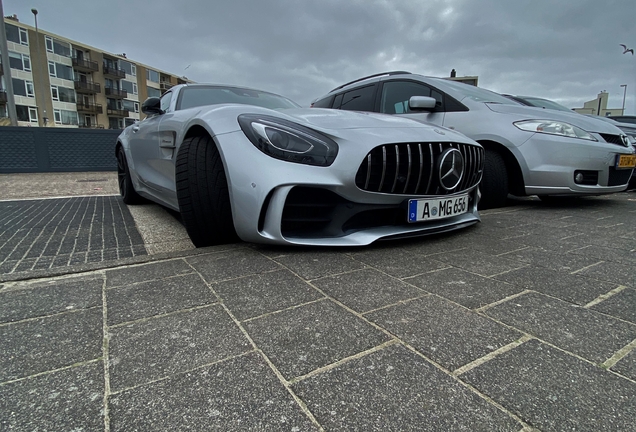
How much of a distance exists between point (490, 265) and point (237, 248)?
4.65 ft

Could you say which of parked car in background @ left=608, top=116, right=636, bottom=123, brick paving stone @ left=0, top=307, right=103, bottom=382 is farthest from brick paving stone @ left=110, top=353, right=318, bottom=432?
parked car in background @ left=608, top=116, right=636, bottom=123

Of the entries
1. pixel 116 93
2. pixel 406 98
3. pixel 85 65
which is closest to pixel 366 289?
pixel 406 98

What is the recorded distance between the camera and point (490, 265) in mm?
1819

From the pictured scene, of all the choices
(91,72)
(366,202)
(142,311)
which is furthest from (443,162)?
(91,72)

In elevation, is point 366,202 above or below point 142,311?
above

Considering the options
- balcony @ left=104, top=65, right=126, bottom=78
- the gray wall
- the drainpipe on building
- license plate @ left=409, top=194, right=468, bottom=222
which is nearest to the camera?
license plate @ left=409, top=194, right=468, bottom=222

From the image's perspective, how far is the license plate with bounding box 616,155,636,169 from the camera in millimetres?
3457

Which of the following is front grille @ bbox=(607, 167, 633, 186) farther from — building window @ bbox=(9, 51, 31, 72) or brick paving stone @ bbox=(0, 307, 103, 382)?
building window @ bbox=(9, 51, 31, 72)

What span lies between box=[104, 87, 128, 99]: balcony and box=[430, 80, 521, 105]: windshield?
5350cm

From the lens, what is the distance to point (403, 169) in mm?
2004

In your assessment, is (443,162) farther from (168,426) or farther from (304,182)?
(168,426)

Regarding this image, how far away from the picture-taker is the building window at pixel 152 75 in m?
52.2

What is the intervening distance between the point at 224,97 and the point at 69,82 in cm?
5086

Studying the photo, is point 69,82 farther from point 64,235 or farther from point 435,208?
point 435,208
